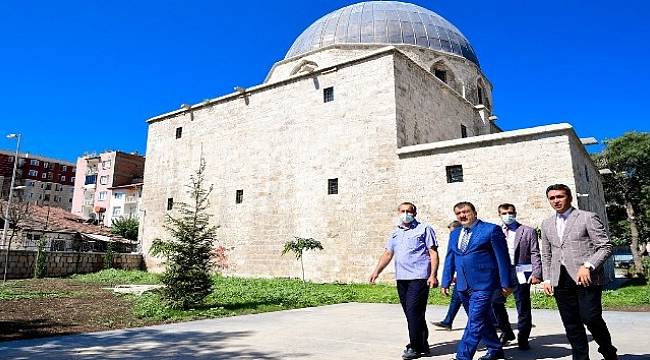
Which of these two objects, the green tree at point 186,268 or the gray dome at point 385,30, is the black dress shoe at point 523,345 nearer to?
the green tree at point 186,268

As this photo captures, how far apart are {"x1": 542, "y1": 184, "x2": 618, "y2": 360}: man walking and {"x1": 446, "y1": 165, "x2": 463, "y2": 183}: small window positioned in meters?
10.5

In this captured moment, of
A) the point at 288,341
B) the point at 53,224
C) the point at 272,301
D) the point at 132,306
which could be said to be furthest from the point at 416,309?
the point at 53,224

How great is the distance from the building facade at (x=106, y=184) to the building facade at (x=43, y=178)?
11.8m

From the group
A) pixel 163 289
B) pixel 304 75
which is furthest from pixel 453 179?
pixel 163 289

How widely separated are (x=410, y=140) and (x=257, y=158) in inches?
277

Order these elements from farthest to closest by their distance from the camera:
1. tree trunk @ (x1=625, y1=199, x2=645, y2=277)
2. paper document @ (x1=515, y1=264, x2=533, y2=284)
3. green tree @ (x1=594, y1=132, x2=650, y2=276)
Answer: green tree @ (x1=594, y1=132, x2=650, y2=276) < tree trunk @ (x1=625, y1=199, x2=645, y2=277) < paper document @ (x1=515, y1=264, x2=533, y2=284)

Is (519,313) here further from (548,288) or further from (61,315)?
(61,315)

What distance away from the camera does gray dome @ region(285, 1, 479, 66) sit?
2270 cm

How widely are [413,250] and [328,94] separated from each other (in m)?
13.9

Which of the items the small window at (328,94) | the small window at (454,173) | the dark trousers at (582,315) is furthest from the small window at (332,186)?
the dark trousers at (582,315)

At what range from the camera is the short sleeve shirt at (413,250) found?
4.20 m

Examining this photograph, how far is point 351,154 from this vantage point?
52.7 ft

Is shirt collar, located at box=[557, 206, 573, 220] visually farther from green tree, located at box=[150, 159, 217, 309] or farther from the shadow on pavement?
green tree, located at box=[150, 159, 217, 309]

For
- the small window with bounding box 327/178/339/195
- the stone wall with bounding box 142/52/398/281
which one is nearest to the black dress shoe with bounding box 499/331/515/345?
the stone wall with bounding box 142/52/398/281
